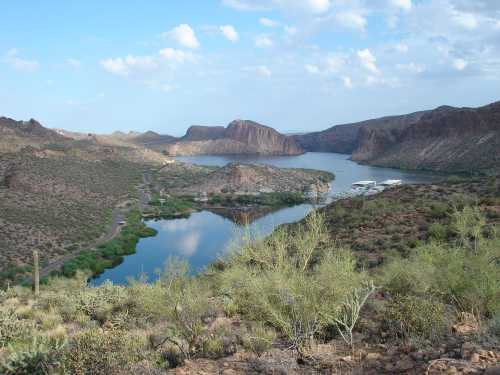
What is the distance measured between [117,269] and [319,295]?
3258 cm

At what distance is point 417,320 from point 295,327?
2258 mm

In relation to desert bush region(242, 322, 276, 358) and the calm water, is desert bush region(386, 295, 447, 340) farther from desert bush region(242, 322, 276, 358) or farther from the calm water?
the calm water

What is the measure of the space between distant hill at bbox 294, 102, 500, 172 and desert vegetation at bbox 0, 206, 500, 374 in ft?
266

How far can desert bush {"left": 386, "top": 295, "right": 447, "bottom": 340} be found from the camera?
8.01 m

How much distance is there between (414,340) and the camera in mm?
7414

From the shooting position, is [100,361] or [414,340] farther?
[414,340]

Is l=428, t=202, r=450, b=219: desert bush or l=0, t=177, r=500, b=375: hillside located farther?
l=428, t=202, r=450, b=219: desert bush

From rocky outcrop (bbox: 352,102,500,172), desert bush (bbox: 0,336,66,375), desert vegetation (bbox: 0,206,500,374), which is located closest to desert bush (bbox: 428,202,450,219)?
desert vegetation (bbox: 0,206,500,374)

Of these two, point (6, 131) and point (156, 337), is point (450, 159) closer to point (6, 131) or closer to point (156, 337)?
point (6, 131)

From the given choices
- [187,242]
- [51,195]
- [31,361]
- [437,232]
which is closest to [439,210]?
[437,232]

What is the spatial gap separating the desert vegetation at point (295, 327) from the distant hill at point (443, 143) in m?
80.9

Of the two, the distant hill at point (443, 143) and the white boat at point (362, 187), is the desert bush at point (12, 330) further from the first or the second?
the distant hill at point (443, 143)

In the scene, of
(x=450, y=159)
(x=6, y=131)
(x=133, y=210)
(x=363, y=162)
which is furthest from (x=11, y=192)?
(x=363, y=162)

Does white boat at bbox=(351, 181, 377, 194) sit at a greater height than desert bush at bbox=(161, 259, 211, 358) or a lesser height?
lesser
